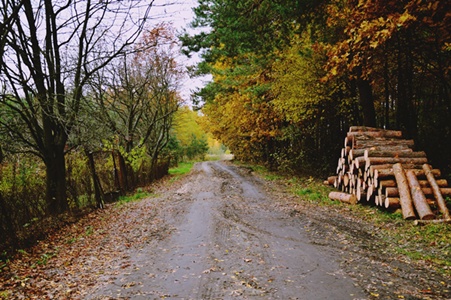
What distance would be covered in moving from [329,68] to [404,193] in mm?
7359

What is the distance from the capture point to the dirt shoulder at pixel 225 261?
4.64 m

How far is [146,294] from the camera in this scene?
4691 mm

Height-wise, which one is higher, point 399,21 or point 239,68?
point 239,68

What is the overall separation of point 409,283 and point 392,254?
1339mm

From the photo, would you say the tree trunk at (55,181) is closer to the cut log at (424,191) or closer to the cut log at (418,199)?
the cut log at (424,191)

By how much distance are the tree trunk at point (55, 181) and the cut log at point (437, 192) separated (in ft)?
36.1

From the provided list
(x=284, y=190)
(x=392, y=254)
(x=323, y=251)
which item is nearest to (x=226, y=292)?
(x=323, y=251)

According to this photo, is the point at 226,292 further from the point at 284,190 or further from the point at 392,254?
the point at 284,190

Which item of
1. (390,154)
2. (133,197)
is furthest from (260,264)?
(133,197)

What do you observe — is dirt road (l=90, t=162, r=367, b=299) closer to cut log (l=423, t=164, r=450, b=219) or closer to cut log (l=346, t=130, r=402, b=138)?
cut log (l=423, t=164, r=450, b=219)

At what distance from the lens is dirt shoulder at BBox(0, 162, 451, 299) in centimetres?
464

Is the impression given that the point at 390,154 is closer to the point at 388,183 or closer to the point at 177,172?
the point at 388,183

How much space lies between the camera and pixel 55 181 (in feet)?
35.0

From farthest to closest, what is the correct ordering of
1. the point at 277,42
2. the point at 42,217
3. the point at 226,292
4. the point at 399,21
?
1. the point at 277,42
2. the point at 42,217
3. the point at 399,21
4. the point at 226,292
